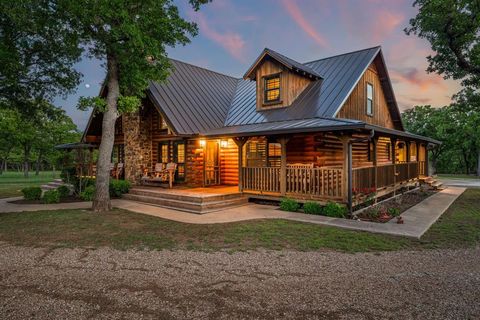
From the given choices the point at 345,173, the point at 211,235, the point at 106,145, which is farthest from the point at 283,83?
the point at 211,235

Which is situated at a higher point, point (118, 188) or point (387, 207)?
point (118, 188)

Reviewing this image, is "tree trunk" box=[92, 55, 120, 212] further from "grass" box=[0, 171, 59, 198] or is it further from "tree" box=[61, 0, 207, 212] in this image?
"grass" box=[0, 171, 59, 198]

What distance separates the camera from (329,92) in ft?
44.1

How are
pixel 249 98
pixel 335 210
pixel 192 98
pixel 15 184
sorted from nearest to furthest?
pixel 335 210, pixel 192 98, pixel 249 98, pixel 15 184

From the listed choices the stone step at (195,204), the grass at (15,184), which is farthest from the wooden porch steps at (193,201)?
the grass at (15,184)

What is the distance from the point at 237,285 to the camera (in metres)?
4.32

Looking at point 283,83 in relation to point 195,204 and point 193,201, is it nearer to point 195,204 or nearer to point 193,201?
point 193,201

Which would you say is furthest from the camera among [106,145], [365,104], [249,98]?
[249,98]

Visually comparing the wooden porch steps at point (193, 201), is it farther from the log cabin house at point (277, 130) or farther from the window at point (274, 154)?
the window at point (274, 154)

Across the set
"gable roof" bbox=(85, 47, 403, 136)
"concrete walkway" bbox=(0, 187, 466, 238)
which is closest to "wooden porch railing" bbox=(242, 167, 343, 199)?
"concrete walkway" bbox=(0, 187, 466, 238)

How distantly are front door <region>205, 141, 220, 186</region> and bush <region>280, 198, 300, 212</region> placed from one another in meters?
5.38

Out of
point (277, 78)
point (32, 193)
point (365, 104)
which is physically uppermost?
point (277, 78)

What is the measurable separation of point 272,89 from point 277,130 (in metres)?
4.91

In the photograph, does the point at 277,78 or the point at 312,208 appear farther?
the point at 277,78
